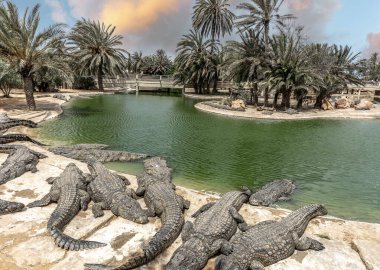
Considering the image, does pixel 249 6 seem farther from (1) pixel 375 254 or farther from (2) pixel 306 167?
(1) pixel 375 254

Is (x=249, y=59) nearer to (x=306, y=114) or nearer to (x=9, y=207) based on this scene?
(x=306, y=114)

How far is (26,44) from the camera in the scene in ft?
66.6

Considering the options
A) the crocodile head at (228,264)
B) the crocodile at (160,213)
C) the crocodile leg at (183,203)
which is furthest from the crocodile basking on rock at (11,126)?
the crocodile head at (228,264)

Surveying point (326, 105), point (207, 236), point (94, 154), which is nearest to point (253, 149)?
point (94, 154)

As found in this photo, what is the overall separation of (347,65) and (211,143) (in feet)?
74.2

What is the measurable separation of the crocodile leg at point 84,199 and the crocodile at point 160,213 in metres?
1.28

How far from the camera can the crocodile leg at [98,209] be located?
698 cm

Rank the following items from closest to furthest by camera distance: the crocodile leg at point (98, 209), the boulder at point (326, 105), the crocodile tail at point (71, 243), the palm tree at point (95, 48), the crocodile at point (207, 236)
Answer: the crocodile at point (207, 236)
the crocodile tail at point (71, 243)
the crocodile leg at point (98, 209)
the boulder at point (326, 105)
the palm tree at point (95, 48)

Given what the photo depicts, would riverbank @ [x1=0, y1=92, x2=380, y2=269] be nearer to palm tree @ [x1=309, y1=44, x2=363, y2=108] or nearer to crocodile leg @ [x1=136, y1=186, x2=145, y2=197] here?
crocodile leg @ [x1=136, y1=186, x2=145, y2=197]

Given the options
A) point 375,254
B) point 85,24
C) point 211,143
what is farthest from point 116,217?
point 85,24

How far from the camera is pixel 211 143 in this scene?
1554 cm

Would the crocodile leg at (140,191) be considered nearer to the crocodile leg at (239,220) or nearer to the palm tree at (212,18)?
the crocodile leg at (239,220)

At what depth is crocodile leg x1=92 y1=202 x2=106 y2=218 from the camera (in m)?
6.98

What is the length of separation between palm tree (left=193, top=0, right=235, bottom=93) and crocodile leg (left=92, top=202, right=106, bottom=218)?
3794 centimetres
